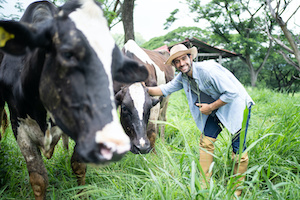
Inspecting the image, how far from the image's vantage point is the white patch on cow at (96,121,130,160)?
1104 mm

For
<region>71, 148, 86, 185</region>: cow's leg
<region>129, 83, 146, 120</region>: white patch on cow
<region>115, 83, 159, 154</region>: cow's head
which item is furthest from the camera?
<region>129, 83, 146, 120</region>: white patch on cow

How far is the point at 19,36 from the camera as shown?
1.35 meters

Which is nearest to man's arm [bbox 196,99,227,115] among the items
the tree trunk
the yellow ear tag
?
the yellow ear tag

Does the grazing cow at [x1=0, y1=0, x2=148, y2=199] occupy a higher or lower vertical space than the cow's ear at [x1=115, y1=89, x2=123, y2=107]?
higher

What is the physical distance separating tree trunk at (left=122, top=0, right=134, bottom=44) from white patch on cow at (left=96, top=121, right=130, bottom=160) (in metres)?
6.61

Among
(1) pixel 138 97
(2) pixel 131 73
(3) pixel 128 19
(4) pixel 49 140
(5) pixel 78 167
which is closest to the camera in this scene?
(2) pixel 131 73

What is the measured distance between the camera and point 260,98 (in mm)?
8109

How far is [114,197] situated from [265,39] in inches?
744

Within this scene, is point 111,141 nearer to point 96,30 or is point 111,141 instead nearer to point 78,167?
point 96,30

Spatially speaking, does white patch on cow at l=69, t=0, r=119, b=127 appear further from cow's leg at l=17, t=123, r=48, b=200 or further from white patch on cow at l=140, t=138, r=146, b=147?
white patch on cow at l=140, t=138, r=146, b=147

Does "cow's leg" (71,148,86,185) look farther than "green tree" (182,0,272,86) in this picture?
No

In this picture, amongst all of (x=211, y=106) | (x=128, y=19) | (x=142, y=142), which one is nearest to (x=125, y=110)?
(x=142, y=142)

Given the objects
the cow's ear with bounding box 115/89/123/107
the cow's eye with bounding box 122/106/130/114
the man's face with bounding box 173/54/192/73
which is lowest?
the cow's eye with bounding box 122/106/130/114

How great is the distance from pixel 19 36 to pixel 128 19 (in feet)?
21.3
